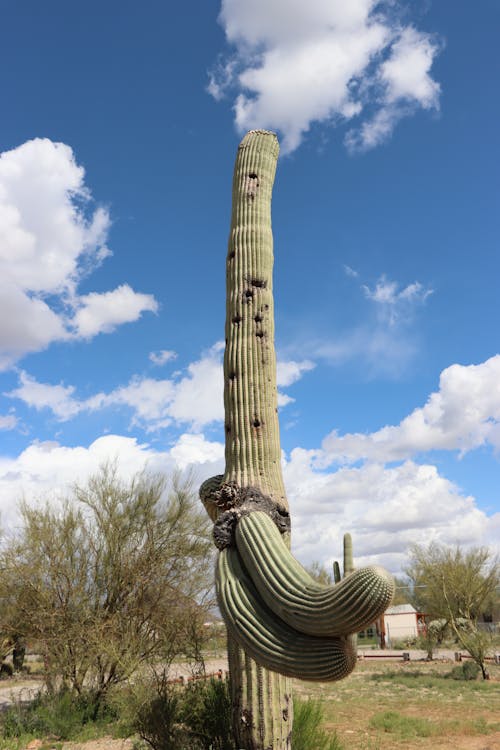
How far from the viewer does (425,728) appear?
32.1 ft

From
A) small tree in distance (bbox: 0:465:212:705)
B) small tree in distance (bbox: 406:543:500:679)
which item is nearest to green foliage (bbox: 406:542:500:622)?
small tree in distance (bbox: 406:543:500:679)

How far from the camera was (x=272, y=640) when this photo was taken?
123 inches

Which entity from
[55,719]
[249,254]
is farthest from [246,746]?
[55,719]

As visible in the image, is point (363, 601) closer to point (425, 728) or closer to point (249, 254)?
point (249, 254)

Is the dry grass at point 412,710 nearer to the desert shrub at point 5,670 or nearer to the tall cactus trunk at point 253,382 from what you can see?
the tall cactus trunk at point 253,382

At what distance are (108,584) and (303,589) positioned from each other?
9.65 meters

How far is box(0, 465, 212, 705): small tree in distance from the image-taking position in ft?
35.4

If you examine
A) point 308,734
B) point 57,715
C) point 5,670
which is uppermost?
point 308,734

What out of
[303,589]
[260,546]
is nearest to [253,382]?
[260,546]

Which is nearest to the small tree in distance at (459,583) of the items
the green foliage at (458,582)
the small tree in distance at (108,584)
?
the green foliage at (458,582)

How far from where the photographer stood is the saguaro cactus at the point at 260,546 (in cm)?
291

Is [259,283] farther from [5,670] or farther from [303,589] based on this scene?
[5,670]

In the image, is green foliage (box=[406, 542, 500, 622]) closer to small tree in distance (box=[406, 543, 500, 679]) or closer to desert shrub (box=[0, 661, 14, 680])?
small tree in distance (box=[406, 543, 500, 679])

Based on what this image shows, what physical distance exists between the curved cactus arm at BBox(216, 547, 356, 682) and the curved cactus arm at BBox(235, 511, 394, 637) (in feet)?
0.18
